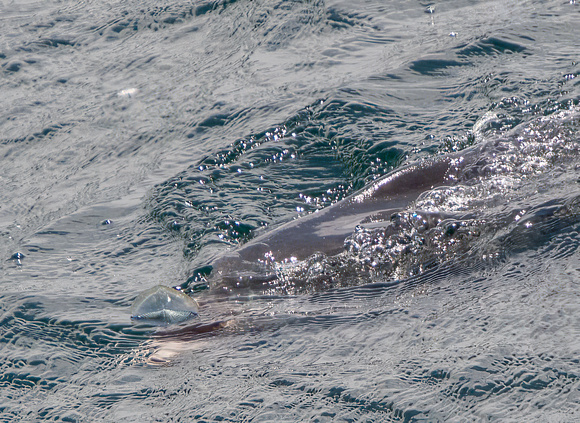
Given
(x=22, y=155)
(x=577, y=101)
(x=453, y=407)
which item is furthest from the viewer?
(x=22, y=155)

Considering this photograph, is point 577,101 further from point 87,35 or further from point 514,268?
point 87,35

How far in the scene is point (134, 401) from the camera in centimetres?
284

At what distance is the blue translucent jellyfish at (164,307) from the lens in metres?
3.33

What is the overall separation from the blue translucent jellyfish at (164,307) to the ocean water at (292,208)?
0.09 m

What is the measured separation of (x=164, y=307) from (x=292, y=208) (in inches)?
50.7

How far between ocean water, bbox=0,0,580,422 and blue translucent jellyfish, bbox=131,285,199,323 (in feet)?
0.30

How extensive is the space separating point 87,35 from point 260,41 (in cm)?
203

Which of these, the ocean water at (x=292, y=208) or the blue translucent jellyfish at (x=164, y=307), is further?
the blue translucent jellyfish at (x=164, y=307)

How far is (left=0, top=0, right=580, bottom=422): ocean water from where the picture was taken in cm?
279

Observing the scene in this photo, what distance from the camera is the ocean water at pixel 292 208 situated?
279cm

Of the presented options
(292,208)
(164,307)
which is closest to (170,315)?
(164,307)

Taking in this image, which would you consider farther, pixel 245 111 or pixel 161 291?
pixel 245 111

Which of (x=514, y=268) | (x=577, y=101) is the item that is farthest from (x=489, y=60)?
(x=514, y=268)

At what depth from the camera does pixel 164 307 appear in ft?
11.0
